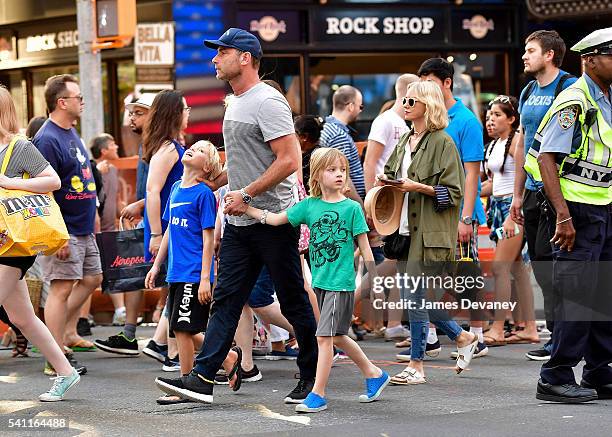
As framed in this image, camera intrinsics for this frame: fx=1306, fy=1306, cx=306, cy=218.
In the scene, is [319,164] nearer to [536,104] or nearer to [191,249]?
[191,249]

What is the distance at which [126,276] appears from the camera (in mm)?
10109

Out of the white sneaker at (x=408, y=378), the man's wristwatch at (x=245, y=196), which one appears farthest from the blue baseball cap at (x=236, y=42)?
the white sneaker at (x=408, y=378)

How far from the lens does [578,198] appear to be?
735cm

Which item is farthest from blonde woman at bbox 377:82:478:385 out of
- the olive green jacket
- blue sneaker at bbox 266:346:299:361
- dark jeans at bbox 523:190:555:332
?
blue sneaker at bbox 266:346:299:361

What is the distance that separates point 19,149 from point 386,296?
14.4 ft

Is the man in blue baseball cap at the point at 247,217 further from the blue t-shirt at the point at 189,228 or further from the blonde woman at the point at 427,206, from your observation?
the blonde woman at the point at 427,206

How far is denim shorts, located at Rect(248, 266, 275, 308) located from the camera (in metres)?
9.04

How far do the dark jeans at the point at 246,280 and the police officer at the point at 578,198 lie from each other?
1.47 metres

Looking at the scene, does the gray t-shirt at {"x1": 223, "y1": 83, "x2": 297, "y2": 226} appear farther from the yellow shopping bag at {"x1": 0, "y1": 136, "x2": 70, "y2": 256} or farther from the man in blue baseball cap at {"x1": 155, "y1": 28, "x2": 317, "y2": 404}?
the yellow shopping bag at {"x1": 0, "y1": 136, "x2": 70, "y2": 256}

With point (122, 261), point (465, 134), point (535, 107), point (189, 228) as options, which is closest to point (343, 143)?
point (465, 134)

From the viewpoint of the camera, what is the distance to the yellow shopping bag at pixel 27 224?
24.4 feet

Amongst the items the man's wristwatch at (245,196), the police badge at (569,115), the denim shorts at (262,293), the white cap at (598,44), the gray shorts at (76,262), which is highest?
the white cap at (598,44)

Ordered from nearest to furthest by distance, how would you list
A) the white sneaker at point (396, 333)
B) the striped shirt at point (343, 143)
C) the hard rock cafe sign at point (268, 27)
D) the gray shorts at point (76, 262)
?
1. the gray shorts at point (76, 262)
2. the striped shirt at point (343, 143)
3. the white sneaker at point (396, 333)
4. the hard rock cafe sign at point (268, 27)

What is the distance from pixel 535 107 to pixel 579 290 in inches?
80.3
